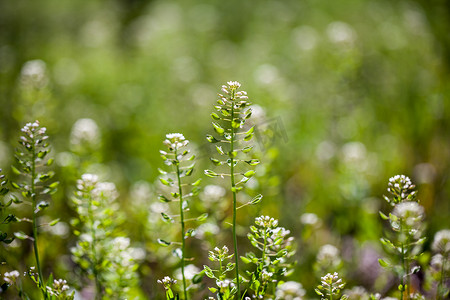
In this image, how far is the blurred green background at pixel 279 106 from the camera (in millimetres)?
2457

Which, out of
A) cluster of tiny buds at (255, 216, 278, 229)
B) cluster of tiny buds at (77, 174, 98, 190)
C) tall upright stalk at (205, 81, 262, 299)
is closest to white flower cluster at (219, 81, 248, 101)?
tall upright stalk at (205, 81, 262, 299)

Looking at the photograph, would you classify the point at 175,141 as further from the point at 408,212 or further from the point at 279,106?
the point at 279,106

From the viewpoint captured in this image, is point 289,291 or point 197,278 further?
point 289,291

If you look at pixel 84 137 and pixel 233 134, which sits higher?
pixel 233 134

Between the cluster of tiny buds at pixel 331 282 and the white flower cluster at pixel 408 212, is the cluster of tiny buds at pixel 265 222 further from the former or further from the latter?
the white flower cluster at pixel 408 212

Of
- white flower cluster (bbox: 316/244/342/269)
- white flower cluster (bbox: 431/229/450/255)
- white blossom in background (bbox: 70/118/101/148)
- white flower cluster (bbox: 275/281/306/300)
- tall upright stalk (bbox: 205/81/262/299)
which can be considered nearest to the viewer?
tall upright stalk (bbox: 205/81/262/299)

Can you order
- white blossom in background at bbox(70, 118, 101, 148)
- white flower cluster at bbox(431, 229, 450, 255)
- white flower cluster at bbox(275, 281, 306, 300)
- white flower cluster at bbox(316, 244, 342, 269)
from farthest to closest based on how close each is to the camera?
white blossom in background at bbox(70, 118, 101, 148), white flower cluster at bbox(316, 244, 342, 269), white flower cluster at bbox(275, 281, 306, 300), white flower cluster at bbox(431, 229, 450, 255)

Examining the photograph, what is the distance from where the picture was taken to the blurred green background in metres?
2.46

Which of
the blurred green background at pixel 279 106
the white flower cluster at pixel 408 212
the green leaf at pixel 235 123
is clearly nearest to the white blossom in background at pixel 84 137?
the blurred green background at pixel 279 106

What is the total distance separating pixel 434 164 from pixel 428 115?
628 mm

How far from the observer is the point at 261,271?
1.31 meters

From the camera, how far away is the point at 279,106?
137 inches

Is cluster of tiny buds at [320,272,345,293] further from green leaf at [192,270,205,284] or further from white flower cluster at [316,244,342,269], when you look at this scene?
white flower cluster at [316,244,342,269]

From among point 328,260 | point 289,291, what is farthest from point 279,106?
point 289,291
